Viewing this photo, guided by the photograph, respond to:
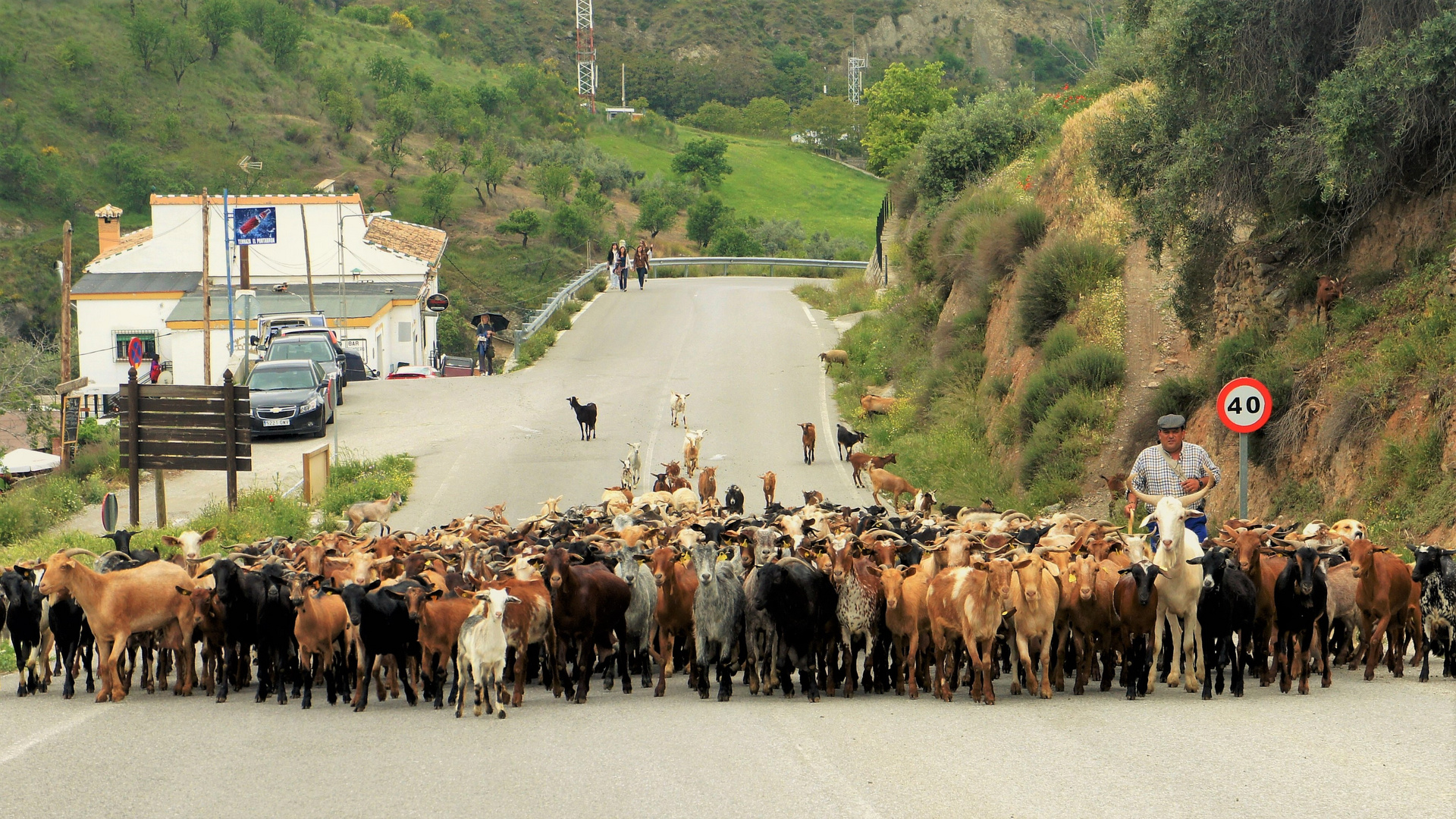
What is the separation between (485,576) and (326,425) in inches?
799

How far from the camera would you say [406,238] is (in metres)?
61.4

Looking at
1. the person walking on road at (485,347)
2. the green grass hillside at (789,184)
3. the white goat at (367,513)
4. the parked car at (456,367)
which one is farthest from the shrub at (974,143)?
the green grass hillside at (789,184)

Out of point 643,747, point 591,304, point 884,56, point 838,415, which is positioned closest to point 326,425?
point 838,415

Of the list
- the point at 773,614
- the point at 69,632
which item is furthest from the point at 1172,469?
the point at 69,632

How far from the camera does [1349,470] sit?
17.8 meters

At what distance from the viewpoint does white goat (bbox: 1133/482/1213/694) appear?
11102mm

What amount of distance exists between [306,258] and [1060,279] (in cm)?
3388

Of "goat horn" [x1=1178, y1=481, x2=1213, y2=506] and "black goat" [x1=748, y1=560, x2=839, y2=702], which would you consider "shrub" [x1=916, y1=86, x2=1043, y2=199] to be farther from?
"black goat" [x1=748, y1=560, x2=839, y2=702]

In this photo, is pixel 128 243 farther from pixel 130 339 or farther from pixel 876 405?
pixel 876 405

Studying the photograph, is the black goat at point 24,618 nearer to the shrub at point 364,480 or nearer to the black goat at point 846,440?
the shrub at point 364,480

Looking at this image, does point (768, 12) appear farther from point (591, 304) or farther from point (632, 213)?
point (591, 304)

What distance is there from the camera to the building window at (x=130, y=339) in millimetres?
53406

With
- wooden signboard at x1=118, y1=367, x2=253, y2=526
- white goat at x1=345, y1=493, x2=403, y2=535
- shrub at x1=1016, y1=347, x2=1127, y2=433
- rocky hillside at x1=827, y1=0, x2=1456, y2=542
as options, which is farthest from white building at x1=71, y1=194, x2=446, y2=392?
shrub at x1=1016, y1=347, x2=1127, y2=433

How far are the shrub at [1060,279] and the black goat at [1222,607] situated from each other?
16727mm
